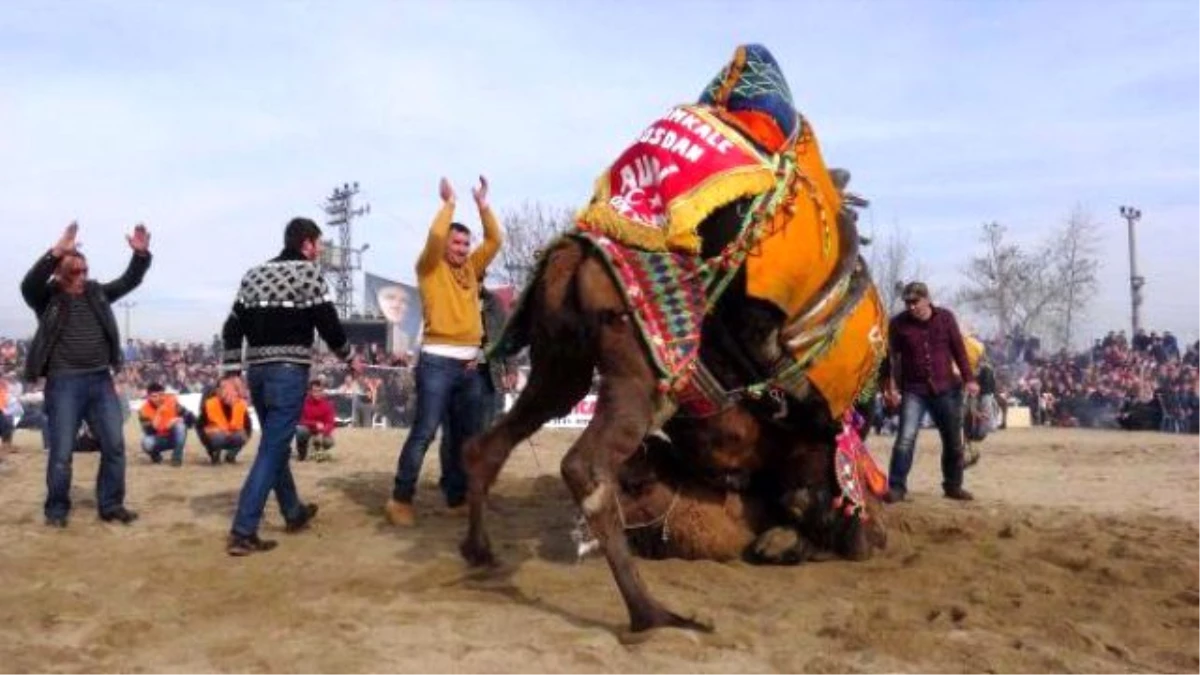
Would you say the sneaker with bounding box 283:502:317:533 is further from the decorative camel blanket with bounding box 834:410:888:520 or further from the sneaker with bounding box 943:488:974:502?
the sneaker with bounding box 943:488:974:502

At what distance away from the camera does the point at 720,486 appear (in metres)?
6.16

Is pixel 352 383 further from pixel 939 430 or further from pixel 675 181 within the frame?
pixel 675 181

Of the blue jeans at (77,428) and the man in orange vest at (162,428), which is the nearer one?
the blue jeans at (77,428)

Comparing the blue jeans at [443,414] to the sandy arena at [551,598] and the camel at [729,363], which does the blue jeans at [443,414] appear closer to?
the sandy arena at [551,598]

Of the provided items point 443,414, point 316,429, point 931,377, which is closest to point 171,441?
point 316,429

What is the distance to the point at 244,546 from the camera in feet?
20.6

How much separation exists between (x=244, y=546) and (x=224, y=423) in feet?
23.7

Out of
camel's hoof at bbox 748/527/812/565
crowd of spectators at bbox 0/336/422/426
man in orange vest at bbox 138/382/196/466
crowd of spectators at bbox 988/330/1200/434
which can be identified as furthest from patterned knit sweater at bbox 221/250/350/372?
crowd of spectators at bbox 988/330/1200/434

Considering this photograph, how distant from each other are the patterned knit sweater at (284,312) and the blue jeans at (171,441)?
6.90 metres

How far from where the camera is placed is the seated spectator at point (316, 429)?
12.9 meters

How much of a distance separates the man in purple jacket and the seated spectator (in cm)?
652

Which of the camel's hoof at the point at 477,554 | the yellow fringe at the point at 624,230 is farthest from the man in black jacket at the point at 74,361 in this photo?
the yellow fringe at the point at 624,230

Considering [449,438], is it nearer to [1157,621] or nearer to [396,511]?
[396,511]

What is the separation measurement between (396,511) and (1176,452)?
12254 mm
